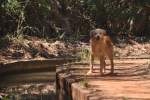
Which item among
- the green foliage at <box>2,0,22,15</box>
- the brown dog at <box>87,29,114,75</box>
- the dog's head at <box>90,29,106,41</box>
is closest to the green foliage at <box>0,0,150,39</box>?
the green foliage at <box>2,0,22,15</box>

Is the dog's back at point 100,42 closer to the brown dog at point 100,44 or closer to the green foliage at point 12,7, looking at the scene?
the brown dog at point 100,44

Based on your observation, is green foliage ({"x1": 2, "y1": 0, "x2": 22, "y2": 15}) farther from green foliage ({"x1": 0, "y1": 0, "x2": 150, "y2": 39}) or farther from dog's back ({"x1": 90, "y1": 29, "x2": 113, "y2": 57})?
dog's back ({"x1": 90, "y1": 29, "x2": 113, "y2": 57})

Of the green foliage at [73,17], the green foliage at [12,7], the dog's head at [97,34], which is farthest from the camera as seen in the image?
the green foliage at [73,17]

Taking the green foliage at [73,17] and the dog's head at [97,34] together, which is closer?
the dog's head at [97,34]

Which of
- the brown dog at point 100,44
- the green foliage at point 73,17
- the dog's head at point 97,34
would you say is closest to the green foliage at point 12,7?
the green foliage at point 73,17

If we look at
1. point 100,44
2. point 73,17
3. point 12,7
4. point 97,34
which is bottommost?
point 100,44

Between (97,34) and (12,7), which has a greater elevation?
(12,7)

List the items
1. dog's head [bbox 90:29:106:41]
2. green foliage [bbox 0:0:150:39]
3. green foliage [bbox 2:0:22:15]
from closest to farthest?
dog's head [bbox 90:29:106:41], green foliage [bbox 2:0:22:15], green foliage [bbox 0:0:150:39]

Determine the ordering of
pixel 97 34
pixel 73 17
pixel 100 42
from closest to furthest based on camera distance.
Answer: pixel 97 34 < pixel 100 42 < pixel 73 17

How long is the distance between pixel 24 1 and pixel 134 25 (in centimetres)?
435

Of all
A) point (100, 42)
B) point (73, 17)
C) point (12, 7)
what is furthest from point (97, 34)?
point (73, 17)

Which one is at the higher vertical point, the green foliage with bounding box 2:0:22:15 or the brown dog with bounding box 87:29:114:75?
the green foliage with bounding box 2:0:22:15

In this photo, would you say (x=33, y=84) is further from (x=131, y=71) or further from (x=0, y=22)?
(x=0, y=22)

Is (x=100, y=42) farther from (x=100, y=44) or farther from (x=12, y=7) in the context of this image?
(x=12, y=7)
